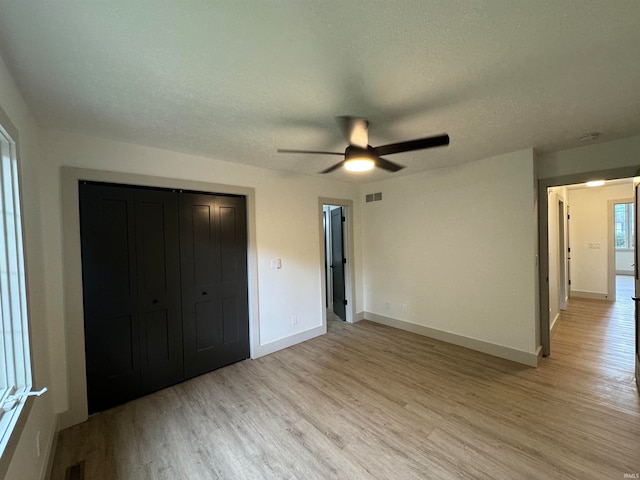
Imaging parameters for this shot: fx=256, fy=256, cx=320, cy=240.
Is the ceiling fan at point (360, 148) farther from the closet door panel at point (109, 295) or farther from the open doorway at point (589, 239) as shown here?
the open doorway at point (589, 239)

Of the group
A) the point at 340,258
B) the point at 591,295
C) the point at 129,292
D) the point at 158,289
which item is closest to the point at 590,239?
the point at 591,295

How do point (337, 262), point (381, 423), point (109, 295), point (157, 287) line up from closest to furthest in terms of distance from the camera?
point (381, 423)
point (109, 295)
point (157, 287)
point (337, 262)

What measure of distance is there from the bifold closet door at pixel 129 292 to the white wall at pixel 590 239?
7987 mm

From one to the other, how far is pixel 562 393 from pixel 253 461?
9.48ft

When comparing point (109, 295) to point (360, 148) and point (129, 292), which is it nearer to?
point (129, 292)

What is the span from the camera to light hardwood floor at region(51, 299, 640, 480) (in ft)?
5.74

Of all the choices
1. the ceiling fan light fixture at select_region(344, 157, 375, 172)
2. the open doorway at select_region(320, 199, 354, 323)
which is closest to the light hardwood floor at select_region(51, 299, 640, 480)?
the open doorway at select_region(320, 199, 354, 323)

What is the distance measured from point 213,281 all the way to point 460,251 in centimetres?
333

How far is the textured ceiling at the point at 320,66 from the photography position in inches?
44.1

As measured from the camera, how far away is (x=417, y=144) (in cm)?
186

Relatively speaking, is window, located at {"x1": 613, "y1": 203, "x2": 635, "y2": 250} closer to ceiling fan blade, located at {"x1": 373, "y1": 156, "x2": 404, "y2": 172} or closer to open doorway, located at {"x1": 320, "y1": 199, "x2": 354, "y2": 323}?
open doorway, located at {"x1": 320, "y1": 199, "x2": 354, "y2": 323}

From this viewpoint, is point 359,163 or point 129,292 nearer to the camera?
point 359,163

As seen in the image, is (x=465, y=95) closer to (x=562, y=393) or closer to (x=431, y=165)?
A: (x=431, y=165)

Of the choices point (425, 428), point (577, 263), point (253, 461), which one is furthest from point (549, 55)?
point (577, 263)
